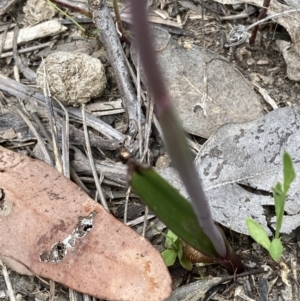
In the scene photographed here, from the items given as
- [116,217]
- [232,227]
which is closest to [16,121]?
[116,217]

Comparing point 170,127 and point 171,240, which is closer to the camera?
point 170,127

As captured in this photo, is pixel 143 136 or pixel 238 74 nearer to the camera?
pixel 143 136

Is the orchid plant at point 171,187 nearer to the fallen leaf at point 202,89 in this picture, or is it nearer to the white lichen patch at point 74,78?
the fallen leaf at point 202,89

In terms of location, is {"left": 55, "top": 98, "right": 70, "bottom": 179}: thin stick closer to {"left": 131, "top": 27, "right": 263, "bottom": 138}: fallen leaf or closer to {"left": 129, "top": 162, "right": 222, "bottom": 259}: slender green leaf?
{"left": 131, "top": 27, "right": 263, "bottom": 138}: fallen leaf

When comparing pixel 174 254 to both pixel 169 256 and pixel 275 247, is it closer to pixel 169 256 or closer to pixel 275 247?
pixel 169 256

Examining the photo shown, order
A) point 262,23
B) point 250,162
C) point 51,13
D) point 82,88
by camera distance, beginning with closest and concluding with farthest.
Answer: point 250,162, point 82,88, point 262,23, point 51,13

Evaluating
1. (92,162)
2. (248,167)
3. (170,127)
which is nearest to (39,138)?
(92,162)

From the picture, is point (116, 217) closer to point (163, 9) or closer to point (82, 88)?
point (82, 88)
